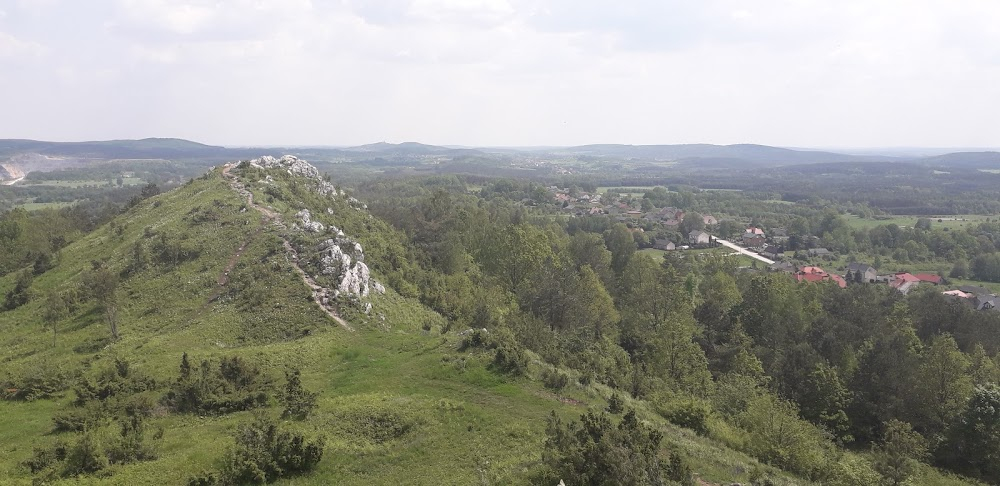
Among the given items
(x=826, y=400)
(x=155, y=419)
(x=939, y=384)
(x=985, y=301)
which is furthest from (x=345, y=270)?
(x=985, y=301)

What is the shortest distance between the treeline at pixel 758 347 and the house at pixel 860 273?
44.4m

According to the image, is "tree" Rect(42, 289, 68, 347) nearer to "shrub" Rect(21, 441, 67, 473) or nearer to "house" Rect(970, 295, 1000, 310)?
"shrub" Rect(21, 441, 67, 473)

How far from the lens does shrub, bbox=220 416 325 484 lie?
1950 cm

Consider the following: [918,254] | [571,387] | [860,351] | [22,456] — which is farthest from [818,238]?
[22,456]

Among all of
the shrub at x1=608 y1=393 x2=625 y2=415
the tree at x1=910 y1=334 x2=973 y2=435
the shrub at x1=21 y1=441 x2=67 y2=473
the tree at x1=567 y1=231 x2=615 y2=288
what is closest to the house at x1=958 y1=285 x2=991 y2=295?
the tree at x1=910 y1=334 x2=973 y2=435

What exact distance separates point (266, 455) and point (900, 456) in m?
32.9

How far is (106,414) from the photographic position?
978 inches

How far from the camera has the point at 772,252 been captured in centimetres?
14938

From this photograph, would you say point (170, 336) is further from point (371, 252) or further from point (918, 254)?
point (918, 254)

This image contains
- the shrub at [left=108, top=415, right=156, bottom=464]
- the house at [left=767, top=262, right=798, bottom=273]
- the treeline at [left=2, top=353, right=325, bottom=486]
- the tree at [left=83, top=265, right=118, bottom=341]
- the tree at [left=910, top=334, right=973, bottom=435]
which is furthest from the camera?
the house at [left=767, top=262, right=798, bottom=273]

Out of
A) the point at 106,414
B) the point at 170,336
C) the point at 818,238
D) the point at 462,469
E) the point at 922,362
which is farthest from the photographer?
the point at 818,238

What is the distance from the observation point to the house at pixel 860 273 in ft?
372

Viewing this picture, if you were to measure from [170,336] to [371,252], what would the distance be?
24831 millimetres

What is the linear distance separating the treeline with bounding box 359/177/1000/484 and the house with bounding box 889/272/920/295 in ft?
150
